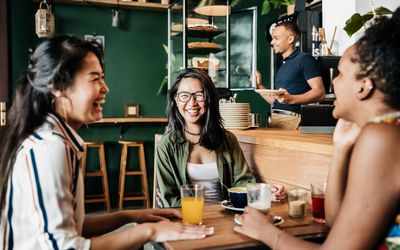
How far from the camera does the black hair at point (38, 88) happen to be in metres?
1.14

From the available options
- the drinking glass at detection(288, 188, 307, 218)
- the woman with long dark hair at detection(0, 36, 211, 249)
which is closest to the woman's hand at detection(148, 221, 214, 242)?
the woman with long dark hair at detection(0, 36, 211, 249)

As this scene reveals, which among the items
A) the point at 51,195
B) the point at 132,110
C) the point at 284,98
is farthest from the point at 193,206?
the point at 132,110

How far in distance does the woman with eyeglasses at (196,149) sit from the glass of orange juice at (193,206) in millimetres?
683

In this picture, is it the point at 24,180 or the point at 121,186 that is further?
the point at 121,186

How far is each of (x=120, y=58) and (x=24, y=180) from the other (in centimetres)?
492

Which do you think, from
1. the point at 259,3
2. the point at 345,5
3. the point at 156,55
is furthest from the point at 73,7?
the point at 345,5

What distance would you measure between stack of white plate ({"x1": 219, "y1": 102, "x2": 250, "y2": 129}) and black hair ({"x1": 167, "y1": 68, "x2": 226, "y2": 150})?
656mm

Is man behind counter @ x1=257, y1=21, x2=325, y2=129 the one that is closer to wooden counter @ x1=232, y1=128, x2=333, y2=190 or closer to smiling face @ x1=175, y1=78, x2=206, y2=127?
wooden counter @ x1=232, y1=128, x2=333, y2=190

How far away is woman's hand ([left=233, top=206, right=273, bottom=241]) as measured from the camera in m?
1.25

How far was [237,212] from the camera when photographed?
1.55 m

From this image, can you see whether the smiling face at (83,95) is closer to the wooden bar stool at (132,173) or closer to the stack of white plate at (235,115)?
the stack of white plate at (235,115)

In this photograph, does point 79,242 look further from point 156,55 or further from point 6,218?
point 156,55

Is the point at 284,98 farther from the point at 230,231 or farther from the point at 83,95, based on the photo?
the point at 83,95

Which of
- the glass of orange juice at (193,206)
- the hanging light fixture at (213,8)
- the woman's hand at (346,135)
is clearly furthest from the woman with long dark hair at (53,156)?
the hanging light fixture at (213,8)
